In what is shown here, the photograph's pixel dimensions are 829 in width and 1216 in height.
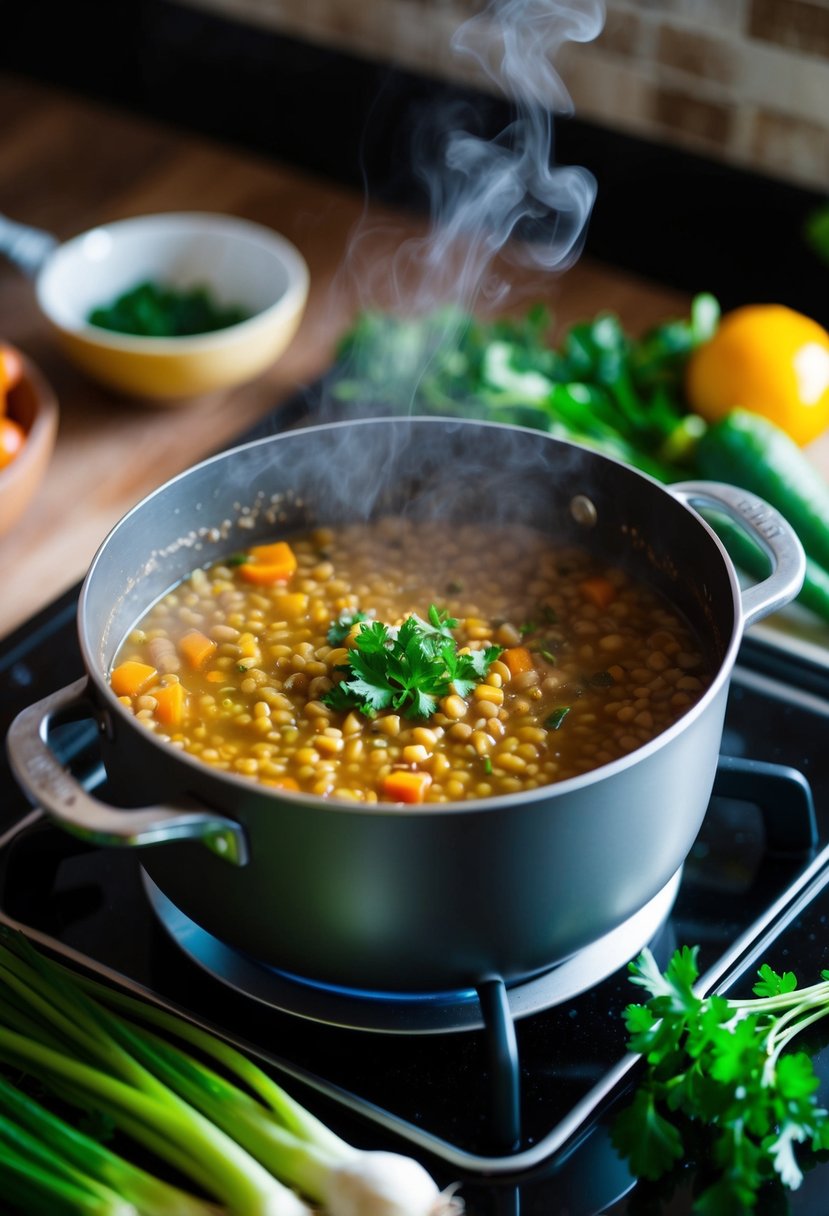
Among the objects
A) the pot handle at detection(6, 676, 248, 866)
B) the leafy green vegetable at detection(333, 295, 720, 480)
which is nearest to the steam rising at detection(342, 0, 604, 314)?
the leafy green vegetable at detection(333, 295, 720, 480)

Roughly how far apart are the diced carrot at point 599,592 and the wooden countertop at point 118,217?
29.3 inches

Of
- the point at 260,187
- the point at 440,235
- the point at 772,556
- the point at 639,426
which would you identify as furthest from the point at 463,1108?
the point at 260,187

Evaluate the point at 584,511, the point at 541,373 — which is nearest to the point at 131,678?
the point at 584,511

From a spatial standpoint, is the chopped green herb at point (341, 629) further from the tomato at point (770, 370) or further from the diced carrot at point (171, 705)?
the tomato at point (770, 370)

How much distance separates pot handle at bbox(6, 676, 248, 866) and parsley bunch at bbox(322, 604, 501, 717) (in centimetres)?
30

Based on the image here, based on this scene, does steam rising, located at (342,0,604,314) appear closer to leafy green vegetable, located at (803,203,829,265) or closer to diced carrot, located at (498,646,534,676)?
leafy green vegetable, located at (803,203,829,265)

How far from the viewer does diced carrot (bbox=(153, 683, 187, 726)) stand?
1467 millimetres

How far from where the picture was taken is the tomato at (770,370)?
81.4 inches

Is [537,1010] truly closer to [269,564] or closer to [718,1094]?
[718,1094]

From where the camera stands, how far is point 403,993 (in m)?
1.27

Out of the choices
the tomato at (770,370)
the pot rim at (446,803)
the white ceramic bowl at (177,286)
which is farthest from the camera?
the white ceramic bowl at (177,286)

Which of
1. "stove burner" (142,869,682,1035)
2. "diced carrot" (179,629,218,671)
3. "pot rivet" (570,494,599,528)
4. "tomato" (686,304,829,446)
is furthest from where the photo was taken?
"tomato" (686,304,829,446)

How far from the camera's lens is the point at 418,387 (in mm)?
2170

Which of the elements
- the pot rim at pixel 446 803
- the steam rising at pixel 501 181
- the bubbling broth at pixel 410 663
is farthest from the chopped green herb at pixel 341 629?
the steam rising at pixel 501 181
